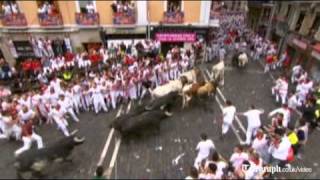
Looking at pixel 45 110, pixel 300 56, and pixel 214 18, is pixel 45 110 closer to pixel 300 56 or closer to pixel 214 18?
pixel 214 18

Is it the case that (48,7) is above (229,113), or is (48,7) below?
above

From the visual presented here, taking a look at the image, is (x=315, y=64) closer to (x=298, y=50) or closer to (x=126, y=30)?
(x=298, y=50)

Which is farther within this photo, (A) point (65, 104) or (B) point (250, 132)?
(A) point (65, 104)

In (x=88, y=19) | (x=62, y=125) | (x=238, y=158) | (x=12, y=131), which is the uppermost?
(x=88, y=19)

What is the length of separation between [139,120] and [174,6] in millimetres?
13547

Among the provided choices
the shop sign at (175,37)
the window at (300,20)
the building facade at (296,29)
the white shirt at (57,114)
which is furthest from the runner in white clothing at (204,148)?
the window at (300,20)

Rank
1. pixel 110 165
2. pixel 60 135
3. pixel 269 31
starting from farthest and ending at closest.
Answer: pixel 269 31 < pixel 60 135 < pixel 110 165

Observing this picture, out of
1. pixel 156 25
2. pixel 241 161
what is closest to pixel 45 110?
pixel 241 161

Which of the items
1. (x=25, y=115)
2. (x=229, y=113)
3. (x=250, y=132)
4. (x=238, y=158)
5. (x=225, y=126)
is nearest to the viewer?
(x=238, y=158)

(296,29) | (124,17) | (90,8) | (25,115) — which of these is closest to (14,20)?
(90,8)

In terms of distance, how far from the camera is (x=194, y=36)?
71.5 ft

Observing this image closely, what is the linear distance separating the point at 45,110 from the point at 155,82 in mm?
6558

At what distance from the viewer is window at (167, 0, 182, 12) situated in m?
21.2

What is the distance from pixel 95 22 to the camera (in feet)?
68.2
